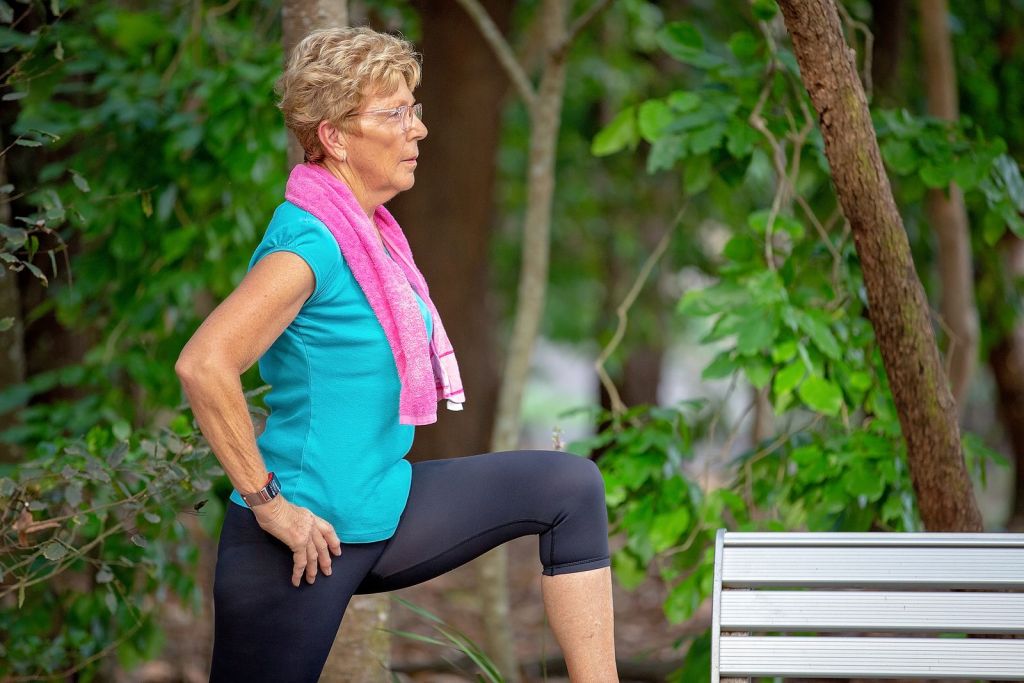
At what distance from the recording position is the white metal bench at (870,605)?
2346 mm

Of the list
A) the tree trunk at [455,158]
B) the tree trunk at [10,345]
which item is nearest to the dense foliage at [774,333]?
the tree trunk at [10,345]

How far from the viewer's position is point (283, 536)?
2.10 meters

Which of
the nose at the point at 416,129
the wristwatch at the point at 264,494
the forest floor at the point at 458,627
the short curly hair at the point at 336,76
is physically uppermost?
the short curly hair at the point at 336,76

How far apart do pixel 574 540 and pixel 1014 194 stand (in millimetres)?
1914

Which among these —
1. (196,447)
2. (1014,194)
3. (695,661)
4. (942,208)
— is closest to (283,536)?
(196,447)

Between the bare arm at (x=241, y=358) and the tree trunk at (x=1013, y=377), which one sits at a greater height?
the bare arm at (x=241, y=358)

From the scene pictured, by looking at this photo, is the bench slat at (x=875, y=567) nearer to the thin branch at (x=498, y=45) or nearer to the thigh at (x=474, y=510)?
the thigh at (x=474, y=510)

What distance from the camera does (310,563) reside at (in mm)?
2139

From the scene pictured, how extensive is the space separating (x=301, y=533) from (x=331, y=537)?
7cm

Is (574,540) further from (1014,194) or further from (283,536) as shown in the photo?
(1014,194)

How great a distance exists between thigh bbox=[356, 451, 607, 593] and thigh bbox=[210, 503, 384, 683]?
162 millimetres

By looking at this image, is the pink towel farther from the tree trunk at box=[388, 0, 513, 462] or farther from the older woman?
the tree trunk at box=[388, 0, 513, 462]

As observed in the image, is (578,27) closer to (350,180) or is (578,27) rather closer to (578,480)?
(350,180)

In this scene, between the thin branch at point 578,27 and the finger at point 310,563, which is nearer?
the finger at point 310,563
